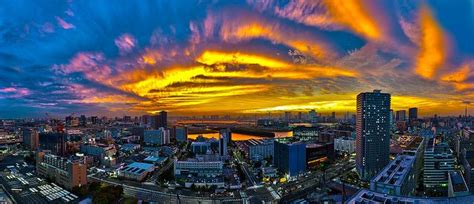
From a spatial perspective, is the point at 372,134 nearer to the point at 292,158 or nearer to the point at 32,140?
the point at 292,158

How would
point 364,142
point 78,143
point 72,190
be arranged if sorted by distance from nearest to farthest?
1. point 72,190
2. point 364,142
3. point 78,143

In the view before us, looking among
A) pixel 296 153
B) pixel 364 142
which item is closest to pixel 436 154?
pixel 364 142

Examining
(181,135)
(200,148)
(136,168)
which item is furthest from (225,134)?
(181,135)

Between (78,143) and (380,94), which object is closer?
(380,94)

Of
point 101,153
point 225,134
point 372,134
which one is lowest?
point 101,153

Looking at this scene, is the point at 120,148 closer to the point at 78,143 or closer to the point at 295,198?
the point at 78,143

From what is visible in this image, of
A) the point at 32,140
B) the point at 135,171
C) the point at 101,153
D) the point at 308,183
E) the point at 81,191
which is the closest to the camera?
the point at 81,191

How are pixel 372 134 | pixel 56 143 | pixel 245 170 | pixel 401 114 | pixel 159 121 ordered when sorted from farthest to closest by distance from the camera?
1. pixel 401 114
2. pixel 159 121
3. pixel 56 143
4. pixel 245 170
5. pixel 372 134

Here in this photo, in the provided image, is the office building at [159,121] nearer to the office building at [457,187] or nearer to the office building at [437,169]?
the office building at [437,169]
